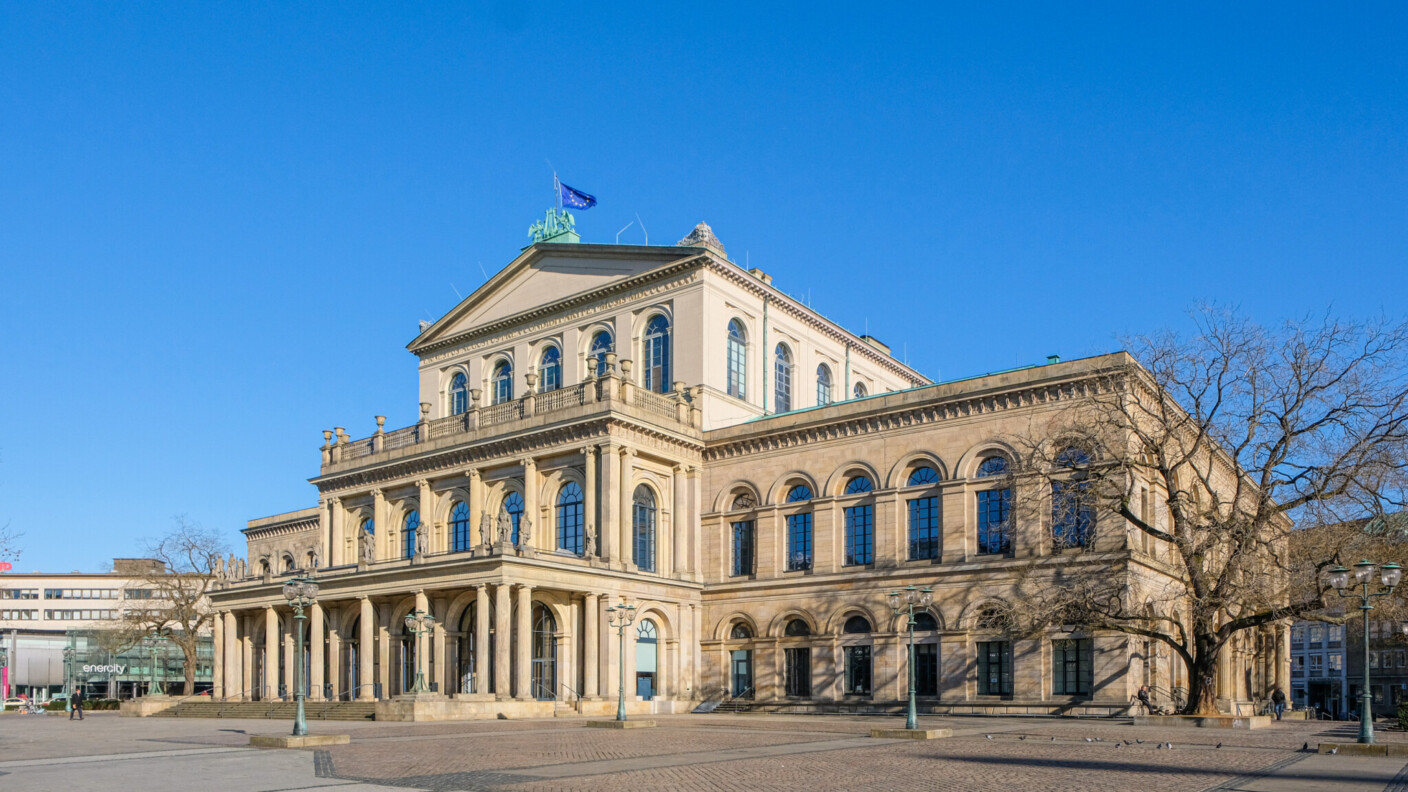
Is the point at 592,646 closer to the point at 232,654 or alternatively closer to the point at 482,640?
the point at 482,640

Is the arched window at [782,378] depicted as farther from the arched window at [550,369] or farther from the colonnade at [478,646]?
the colonnade at [478,646]

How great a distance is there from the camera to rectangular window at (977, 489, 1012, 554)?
4556 centimetres

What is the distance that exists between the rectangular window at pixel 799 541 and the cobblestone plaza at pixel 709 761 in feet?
48.4

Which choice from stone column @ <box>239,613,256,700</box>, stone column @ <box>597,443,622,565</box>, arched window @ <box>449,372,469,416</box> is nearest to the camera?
stone column @ <box>597,443,622,565</box>

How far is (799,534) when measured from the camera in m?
51.6

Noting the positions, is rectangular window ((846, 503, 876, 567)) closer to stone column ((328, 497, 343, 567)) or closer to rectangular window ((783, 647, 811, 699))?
rectangular window ((783, 647, 811, 699))

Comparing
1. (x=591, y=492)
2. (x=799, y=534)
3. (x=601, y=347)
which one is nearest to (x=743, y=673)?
(x=799, y=534)

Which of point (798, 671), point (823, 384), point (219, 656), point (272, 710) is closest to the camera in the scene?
point (798, 671)

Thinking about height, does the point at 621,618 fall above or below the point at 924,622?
above

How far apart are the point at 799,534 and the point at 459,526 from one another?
1577 cm

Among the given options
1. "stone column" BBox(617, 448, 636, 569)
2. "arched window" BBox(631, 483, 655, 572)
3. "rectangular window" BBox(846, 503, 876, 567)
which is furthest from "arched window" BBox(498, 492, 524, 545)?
"rectangular window" BBox(846, 503, 876, 567)

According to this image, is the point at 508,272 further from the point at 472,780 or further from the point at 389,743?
the point at 472,780

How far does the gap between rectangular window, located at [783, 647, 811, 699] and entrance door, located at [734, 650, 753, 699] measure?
1.83m

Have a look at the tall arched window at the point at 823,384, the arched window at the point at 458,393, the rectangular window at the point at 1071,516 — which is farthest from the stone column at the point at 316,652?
the rectangular window at the point at 1071,516
